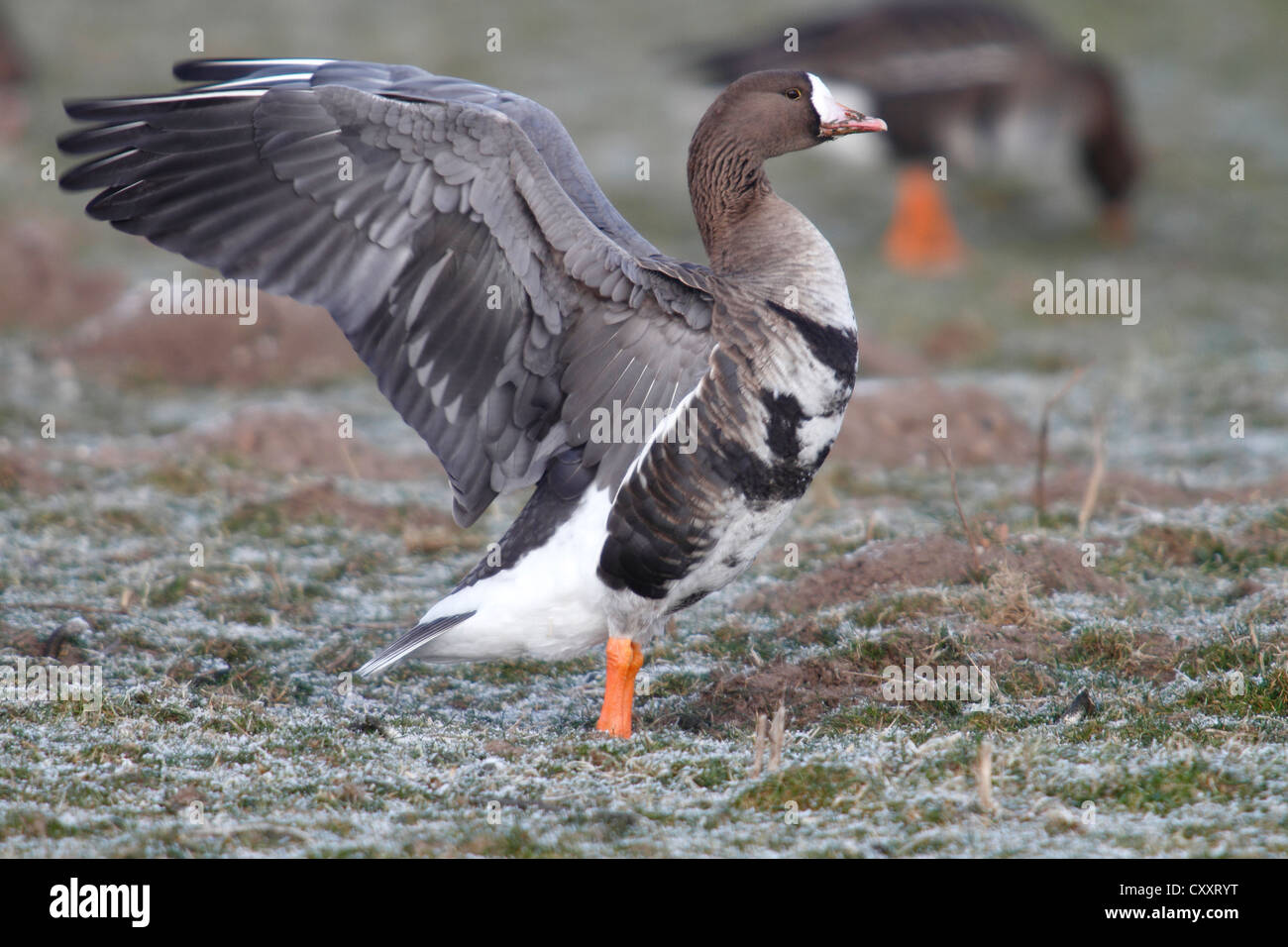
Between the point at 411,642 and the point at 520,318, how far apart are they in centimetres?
141

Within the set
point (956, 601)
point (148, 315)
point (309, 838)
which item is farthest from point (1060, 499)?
point (148, 315)

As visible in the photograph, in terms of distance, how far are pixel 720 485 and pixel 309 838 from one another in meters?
2.00

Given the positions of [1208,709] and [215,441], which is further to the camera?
[215,441]

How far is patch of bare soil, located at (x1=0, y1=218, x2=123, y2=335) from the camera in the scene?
44.0ft

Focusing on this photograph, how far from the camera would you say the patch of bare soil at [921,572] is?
690cm

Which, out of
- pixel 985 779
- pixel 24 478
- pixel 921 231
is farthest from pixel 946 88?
pixel 985 779

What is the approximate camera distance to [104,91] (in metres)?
18.4

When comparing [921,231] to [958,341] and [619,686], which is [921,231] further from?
[619,686]

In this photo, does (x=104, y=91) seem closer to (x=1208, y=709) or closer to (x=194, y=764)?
(x=194, y=764)

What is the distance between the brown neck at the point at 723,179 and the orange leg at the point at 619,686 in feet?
5.48

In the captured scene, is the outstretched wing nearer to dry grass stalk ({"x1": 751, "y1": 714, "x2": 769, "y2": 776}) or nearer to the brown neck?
the brown neck

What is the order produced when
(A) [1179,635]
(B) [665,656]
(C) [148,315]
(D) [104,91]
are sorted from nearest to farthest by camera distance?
(A) [1179,635] < (B) [665,656] < (C) [148,315] < (D) [104,91]

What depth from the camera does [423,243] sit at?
214 inches

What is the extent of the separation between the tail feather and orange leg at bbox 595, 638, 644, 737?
0.63 meters
